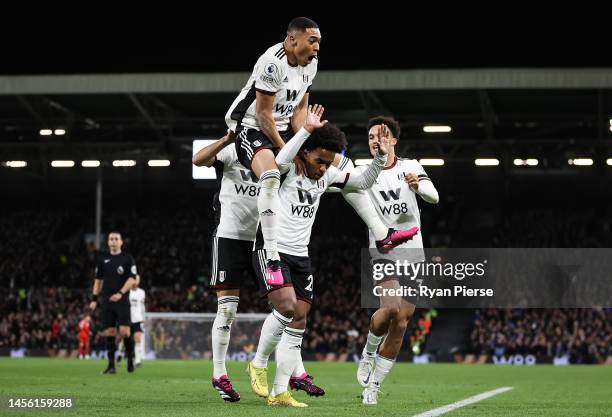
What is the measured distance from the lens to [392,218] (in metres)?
9.74

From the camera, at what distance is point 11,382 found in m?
12.5

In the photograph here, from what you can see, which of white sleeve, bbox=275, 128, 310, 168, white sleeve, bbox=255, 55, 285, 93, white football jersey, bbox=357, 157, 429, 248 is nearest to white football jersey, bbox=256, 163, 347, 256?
white sleeve, bbox=275, 128, 310, 168

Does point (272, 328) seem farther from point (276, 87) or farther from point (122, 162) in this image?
point (122, 162)

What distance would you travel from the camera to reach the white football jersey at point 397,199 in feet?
31.9

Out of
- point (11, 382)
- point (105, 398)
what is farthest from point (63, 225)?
point (105, 398)

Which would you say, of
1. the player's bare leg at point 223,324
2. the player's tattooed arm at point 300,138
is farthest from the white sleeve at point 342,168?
the player's bare leg at point 223,324

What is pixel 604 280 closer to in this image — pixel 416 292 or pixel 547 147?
pixel 547 147

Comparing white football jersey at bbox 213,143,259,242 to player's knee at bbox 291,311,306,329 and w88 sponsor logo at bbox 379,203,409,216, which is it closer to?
player's knee at bbox 291,311,306,329

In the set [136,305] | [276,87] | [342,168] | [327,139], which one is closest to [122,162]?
[136,305]

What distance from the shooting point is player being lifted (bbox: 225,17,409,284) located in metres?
8.04

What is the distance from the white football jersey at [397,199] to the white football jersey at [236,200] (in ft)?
4.10

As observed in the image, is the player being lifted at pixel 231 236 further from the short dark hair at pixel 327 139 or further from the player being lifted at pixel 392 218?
the player being lifted at pixel 392 218

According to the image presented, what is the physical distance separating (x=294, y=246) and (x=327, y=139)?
88 cm

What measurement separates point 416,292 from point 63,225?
3177 cm
